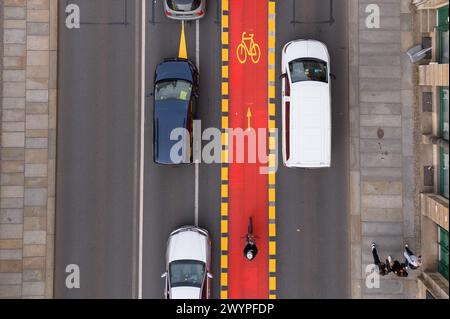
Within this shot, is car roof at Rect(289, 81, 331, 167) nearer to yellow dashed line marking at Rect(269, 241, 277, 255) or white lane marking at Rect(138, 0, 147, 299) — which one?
yellow dashed line marking at Rect(269, 241, 277, 255)

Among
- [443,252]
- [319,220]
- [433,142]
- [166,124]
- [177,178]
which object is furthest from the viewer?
[177,178]

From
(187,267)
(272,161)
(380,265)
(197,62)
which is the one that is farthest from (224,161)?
(380,265)

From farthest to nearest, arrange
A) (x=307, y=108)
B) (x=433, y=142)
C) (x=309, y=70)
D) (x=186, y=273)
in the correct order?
(x=433, y=142)
(x=309, y=70)
(x=307, y=108)
(x=186, y=273)

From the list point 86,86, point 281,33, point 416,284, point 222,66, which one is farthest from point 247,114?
point 416,284

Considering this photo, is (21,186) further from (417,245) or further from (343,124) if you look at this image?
(417,245)

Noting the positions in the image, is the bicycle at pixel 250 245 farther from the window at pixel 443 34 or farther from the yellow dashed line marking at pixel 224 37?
the window at pixel 443 34

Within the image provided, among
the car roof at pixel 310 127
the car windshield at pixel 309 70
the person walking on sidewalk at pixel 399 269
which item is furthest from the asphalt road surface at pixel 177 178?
the person walking on sidewalk at pixel 399 269

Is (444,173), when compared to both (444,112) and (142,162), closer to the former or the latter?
(444,112)

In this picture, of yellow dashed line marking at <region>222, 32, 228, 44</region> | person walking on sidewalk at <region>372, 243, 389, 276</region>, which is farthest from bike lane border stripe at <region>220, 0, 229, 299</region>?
person walking on sidewalk at <region>372, 243, 389, 276</region>
